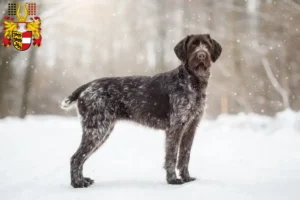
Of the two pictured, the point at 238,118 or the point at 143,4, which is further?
the point at 143,4

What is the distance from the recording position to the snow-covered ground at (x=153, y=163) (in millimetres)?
5477

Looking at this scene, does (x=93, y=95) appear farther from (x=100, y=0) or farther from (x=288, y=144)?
(x=100, y=0)

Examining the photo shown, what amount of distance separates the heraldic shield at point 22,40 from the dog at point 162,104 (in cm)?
406

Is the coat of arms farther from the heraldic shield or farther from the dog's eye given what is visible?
the dog's eye

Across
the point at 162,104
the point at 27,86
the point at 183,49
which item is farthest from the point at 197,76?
the point at 27,86

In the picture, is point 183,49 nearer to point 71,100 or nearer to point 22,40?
point 71,100

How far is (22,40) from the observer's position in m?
10.1

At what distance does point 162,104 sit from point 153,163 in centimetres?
224

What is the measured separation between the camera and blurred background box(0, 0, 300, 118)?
1850 cm

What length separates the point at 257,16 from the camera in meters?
19.0

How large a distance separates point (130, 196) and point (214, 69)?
603 inches

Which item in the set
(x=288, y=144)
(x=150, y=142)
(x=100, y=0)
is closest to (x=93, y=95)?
(x=150, y=142)

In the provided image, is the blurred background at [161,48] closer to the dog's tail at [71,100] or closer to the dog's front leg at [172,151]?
the dog's tail at [71,100]

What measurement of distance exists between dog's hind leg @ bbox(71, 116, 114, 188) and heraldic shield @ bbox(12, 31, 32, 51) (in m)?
4.51
